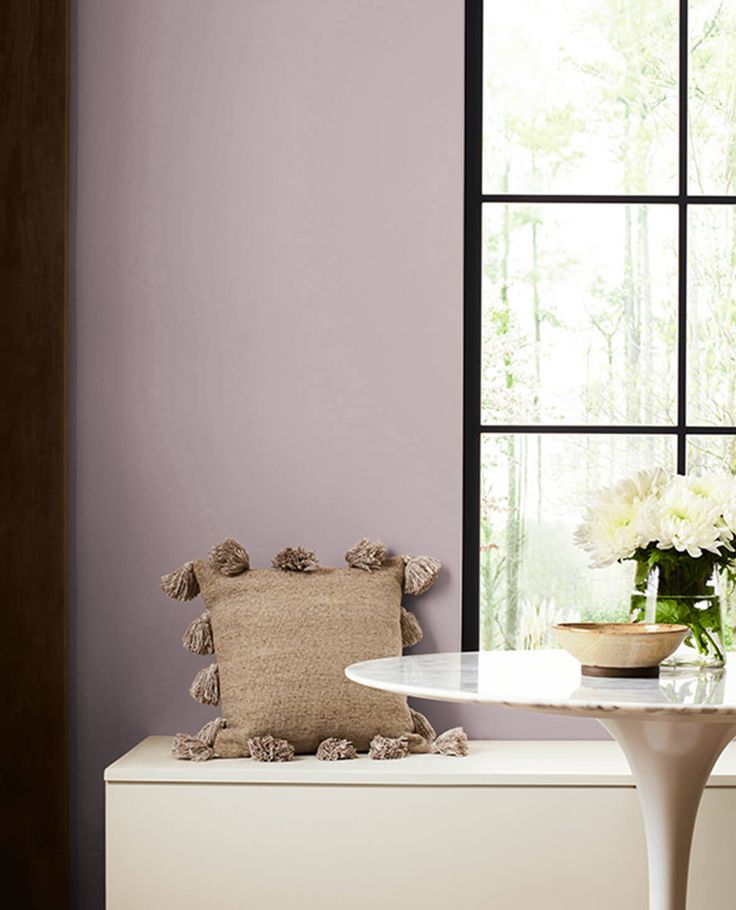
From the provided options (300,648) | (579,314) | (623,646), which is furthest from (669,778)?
(579,314)

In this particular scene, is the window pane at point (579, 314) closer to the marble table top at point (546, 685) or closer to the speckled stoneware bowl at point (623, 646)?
the marble table top at point (546, 685)

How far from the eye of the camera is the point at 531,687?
5.98 feet

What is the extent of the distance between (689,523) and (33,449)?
160 cm

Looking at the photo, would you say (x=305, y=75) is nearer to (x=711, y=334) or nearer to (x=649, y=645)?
(x=711, y=334)

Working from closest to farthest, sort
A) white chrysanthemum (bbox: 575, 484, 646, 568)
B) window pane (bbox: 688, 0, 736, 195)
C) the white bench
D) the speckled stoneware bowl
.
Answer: the speckled stoneware bowl
white chrysanthemum (bbox: 575, 484, 646, 568)
the white bench
window pane (bbox: 688, 0, 736, 195)

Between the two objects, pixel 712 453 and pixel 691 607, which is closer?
pixel 691 607

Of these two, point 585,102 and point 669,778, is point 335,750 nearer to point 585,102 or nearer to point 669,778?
point 669,778

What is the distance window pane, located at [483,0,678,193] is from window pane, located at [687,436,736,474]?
0.63 m

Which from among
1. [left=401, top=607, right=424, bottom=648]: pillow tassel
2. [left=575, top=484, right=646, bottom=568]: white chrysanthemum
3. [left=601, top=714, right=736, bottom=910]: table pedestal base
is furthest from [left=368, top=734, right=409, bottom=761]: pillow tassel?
[left=575, top=484, right=646, bottom=568]: white chrysanthemum

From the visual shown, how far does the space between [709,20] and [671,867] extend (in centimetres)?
209

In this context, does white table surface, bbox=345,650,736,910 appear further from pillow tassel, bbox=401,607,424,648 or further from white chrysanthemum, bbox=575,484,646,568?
pillow tassel, bbox=401,607,424,648

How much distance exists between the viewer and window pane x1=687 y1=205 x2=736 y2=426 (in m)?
3.06

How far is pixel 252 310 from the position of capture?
2.99m

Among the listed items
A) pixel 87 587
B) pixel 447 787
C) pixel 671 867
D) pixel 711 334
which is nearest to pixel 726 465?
pixel 711 334
